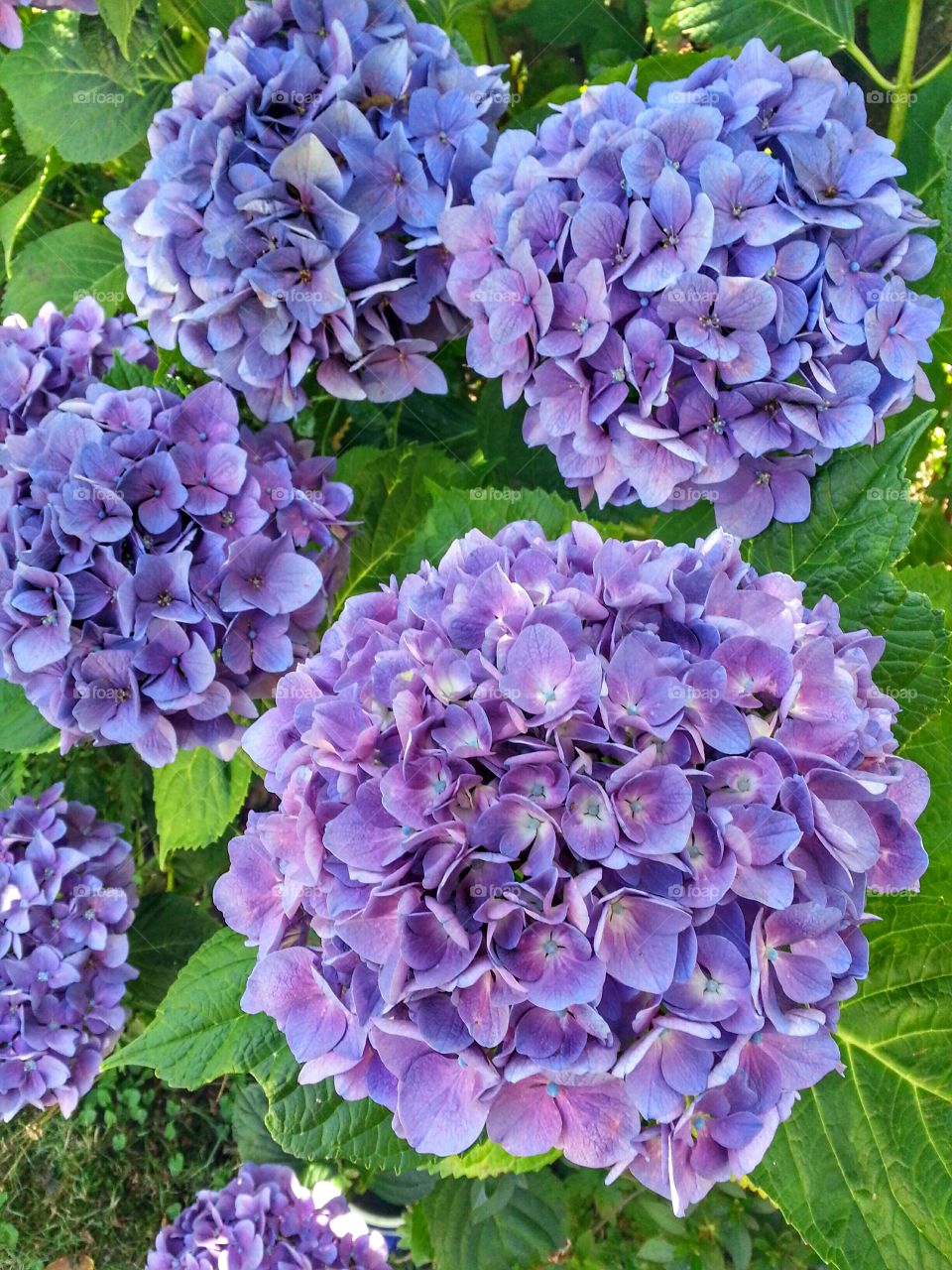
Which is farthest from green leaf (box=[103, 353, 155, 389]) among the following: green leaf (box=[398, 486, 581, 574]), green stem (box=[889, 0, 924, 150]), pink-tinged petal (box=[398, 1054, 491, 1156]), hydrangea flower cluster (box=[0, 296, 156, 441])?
green stem (box=[889, 0, 924, 150])

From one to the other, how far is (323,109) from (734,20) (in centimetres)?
63

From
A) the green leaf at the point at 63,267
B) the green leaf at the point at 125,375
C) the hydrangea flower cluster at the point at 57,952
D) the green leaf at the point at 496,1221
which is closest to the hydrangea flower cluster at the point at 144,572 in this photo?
the green leaf at the point at 125,375

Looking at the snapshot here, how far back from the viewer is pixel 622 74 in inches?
51.6

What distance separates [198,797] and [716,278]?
1.00 metres

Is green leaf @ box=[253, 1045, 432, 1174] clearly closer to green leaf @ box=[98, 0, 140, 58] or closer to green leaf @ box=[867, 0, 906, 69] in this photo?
green leaf @ box=[98, 0, 140, 58]

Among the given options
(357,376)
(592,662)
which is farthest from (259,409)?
(592,662)

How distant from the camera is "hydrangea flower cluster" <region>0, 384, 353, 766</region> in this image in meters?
1.09

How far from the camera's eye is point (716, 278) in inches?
39.4

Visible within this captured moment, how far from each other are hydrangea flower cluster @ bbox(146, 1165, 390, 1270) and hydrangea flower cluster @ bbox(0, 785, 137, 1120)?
28 centimetres

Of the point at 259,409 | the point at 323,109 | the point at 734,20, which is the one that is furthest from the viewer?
the point at 734,20

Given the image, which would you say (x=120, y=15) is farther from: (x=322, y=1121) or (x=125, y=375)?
(x=322, y=1121)

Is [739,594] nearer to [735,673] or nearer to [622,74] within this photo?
[735,673]

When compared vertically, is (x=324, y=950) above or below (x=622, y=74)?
below

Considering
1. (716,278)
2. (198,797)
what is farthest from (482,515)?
(198,797)
